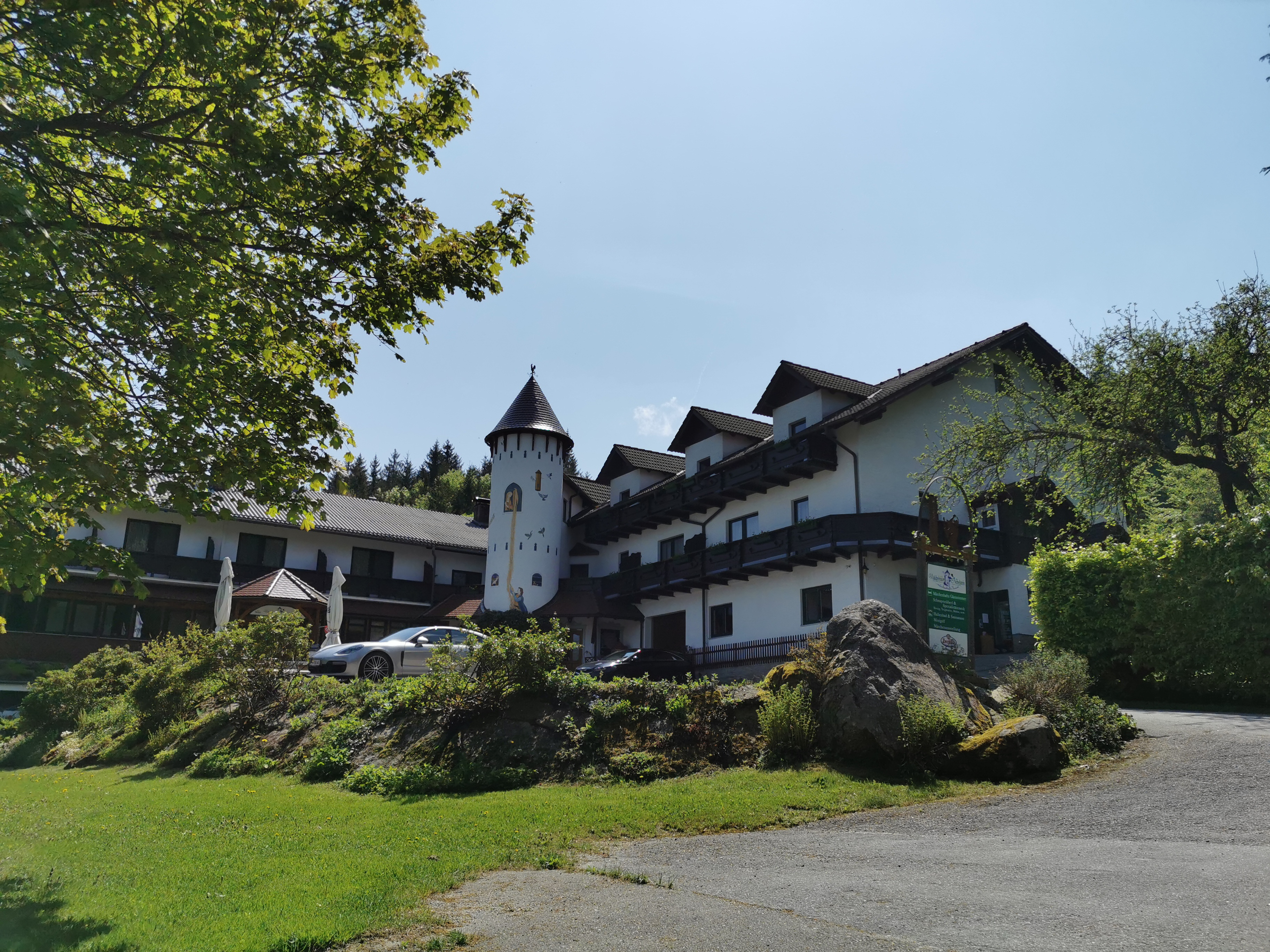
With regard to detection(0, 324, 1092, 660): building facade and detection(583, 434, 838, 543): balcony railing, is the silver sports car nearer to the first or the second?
detection(0, 324, 1092, 660): building facade

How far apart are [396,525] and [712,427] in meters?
19.1

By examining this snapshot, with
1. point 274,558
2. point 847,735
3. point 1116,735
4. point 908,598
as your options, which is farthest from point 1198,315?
point 274,558

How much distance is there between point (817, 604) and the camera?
99.4 ft

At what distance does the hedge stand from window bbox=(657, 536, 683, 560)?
18.4 meters

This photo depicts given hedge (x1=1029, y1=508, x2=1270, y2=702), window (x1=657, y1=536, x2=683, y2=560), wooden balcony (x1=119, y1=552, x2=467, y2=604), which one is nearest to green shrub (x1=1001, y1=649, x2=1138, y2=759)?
hedge (x1=1029, y1=508, x2=1270, y2=702)

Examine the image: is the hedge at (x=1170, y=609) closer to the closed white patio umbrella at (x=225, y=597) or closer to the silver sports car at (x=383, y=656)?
the silver sports car at (x=383, y=656)

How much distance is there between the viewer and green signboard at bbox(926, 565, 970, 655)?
629 inches

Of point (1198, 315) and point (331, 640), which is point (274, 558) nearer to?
point (331, 640)

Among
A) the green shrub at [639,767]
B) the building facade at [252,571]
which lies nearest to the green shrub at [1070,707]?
the green shrub at [639,767]

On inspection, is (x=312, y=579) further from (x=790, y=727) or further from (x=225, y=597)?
(x=790, y=727)

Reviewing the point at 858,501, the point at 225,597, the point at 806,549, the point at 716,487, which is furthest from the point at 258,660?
the point at 716,487

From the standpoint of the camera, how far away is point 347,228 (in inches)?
306

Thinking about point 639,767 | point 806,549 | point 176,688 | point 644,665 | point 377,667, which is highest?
point 806,549

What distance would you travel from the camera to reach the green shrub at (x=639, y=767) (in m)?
12.2
